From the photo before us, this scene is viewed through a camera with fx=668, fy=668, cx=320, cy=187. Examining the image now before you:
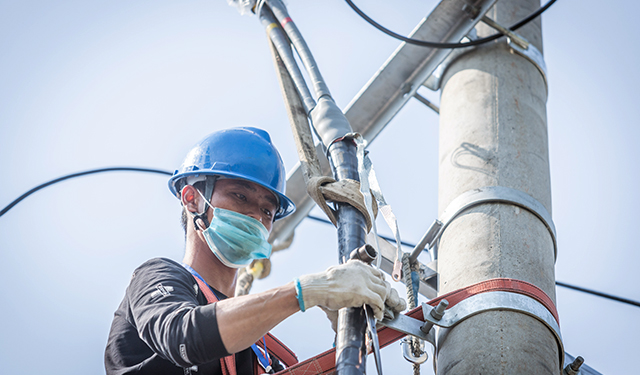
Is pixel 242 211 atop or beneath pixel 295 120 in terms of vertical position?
beneath

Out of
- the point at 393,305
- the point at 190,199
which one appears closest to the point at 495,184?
the point at 393,305

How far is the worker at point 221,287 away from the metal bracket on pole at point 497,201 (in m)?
0.64

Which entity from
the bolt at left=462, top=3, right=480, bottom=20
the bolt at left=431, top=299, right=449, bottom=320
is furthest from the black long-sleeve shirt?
the bolt at left=462, top=3, right=480, bottom=20

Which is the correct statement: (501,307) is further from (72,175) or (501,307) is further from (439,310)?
(72,175)

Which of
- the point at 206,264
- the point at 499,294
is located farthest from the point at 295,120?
the point at 499,294

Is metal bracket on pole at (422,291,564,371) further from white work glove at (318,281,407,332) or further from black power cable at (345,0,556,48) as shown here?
black power cable at (345,0,556,48)

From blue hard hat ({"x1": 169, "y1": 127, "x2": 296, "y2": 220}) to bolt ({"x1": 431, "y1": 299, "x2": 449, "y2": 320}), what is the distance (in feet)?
5.15

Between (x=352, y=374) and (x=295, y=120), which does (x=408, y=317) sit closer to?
(x=352, y=374)

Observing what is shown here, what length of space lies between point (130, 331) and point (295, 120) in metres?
1.66

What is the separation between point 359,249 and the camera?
2.83 m

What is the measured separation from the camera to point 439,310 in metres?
2.82

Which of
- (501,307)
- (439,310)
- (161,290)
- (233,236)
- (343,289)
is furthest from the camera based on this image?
(233,236)

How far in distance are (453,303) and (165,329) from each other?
1.21 metres

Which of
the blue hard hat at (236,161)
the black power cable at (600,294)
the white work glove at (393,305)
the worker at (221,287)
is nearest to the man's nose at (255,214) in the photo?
the worker at (221,287)
